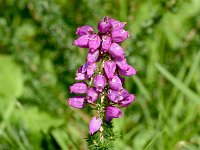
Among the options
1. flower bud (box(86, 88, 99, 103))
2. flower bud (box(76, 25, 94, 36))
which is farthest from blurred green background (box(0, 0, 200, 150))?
flower bud (box(76, 25, 94, 36))

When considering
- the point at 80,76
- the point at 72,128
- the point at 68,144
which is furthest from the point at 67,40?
the point at 80,76

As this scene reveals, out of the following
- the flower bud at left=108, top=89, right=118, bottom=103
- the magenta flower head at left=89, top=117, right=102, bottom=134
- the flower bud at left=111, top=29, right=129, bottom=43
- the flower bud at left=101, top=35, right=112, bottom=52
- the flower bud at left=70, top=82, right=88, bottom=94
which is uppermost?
the flower bud at left=111, top=29, right=129, bottom=43

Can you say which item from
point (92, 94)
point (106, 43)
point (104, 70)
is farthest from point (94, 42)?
point (92, 94)

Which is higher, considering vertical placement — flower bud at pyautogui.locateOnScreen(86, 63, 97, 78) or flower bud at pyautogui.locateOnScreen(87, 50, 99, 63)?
flower bud at pyautogui.locateOnScreen(87, 50, 99, 63)

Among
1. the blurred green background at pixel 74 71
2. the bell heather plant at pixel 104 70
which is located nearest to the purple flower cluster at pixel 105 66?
the bell heather plant at pixel 104 70

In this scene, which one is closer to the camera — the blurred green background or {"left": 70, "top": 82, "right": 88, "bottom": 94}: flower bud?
{"left": 70, "top": 82, "right": 88, "bottom": 94}: flower bud

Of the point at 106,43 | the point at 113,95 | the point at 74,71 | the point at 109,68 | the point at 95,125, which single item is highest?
the point at 74,71

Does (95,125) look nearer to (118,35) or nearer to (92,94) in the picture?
(92,94)

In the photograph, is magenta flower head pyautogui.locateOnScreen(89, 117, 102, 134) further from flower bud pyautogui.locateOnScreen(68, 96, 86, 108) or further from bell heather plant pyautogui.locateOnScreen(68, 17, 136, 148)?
flower bud pyautogui.locateOnScreen(68, 96, 86, 108)

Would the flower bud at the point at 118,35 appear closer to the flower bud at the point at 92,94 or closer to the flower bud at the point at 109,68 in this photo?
the flower bud at the point at 109,68
